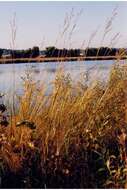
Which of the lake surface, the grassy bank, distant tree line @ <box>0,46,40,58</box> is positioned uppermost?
distant tree line @ <box>0,46,40,58</box>

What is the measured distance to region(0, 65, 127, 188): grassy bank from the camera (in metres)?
3.34

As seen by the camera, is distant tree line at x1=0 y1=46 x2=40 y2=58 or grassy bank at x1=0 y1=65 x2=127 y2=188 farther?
distant tree line at x1=0 y1=46 x2=40 y2=58

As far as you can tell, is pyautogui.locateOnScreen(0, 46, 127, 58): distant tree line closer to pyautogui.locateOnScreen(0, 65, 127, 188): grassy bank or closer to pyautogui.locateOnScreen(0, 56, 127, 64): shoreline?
pyautogui.locateOnScreen(0, 56, 127, 64): shoreline

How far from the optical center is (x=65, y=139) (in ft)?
11.6

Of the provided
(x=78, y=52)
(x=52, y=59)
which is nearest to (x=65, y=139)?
(x=52, y=59)

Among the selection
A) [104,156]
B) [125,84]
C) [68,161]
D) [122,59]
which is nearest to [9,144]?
[68,161]

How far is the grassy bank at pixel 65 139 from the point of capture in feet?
11.0

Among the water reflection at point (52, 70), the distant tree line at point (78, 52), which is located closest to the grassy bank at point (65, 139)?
the water reflection at point (52, 70)

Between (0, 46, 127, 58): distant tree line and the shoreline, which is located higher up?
(0, 46, 127, 58): distant tree line

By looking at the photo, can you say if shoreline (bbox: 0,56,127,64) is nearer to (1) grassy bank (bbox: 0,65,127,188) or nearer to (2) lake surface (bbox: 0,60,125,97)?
(2) lake surface (bbox: 0,60,125,97)

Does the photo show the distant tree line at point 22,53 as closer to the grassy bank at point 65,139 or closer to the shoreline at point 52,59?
the shoreline at point 52,59

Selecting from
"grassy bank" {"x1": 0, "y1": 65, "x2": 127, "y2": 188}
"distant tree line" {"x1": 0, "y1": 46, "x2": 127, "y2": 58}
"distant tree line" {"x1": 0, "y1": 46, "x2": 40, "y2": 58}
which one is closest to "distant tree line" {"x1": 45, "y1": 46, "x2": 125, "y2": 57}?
"distant tree line" {"x1": 0, "y1": 46, "x2": 127, "y2": 58}

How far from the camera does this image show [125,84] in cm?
442

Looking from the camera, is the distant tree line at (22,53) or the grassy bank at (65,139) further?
the distant tree line at (22,53)
